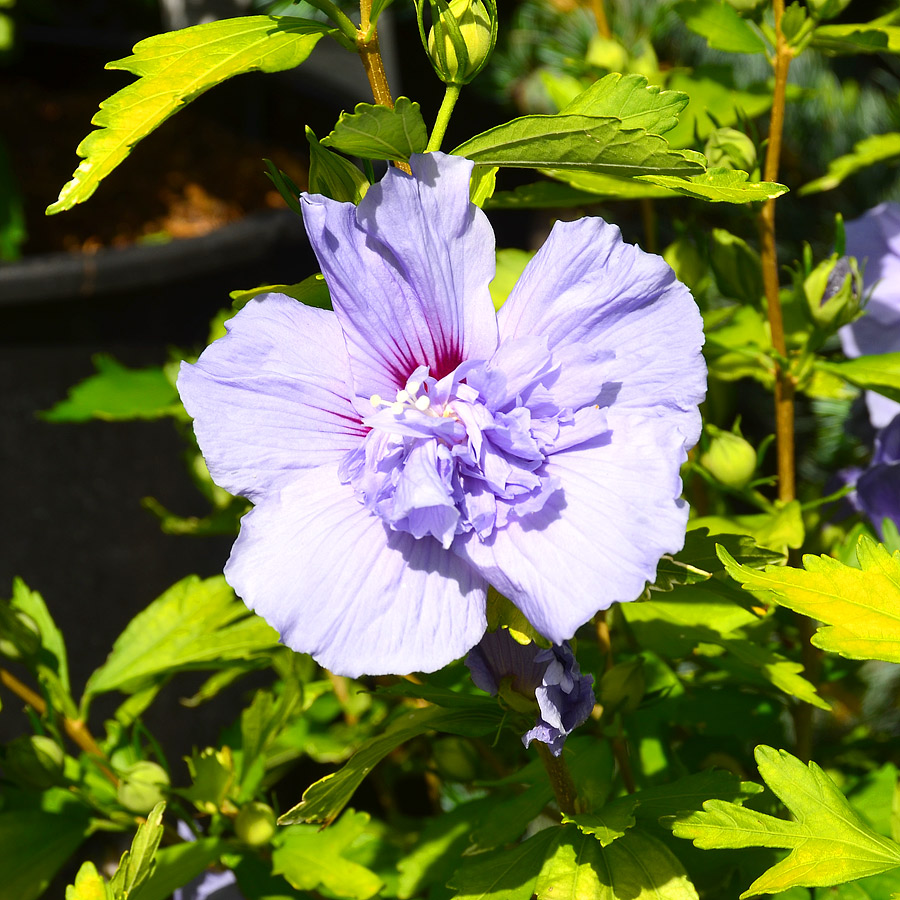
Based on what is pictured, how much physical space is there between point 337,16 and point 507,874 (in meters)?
0.42

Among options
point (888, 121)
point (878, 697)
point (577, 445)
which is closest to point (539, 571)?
point (577, 445)

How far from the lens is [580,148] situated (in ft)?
1.37

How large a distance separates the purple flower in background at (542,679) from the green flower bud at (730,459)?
217 millimetres

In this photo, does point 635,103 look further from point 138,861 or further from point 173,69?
point 138,861

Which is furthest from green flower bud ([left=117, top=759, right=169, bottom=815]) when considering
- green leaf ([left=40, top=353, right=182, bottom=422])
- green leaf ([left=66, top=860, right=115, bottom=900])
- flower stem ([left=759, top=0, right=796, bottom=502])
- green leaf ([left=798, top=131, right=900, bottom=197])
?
green leaf ([left=798, top=131, right=900, bottom=197])

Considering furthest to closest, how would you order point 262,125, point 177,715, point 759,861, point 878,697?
point 262,125 → point 177,715 → point 878,697 → point 759,861

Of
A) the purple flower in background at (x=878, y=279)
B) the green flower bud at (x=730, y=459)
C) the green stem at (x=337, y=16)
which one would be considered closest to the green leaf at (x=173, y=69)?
the green stem at (x=337, y=16)

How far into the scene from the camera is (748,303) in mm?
686

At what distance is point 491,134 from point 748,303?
313 millimetres

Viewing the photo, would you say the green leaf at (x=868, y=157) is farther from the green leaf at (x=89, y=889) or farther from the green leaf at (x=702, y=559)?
the green leaf at (x=89, y=889)

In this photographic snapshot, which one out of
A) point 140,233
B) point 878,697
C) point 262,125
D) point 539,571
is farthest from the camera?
point 262,125

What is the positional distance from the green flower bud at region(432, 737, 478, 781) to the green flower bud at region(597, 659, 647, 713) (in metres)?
0.22

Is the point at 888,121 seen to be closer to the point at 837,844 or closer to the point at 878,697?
the point at 878,697

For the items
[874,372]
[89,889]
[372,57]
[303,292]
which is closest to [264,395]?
[303,292]
